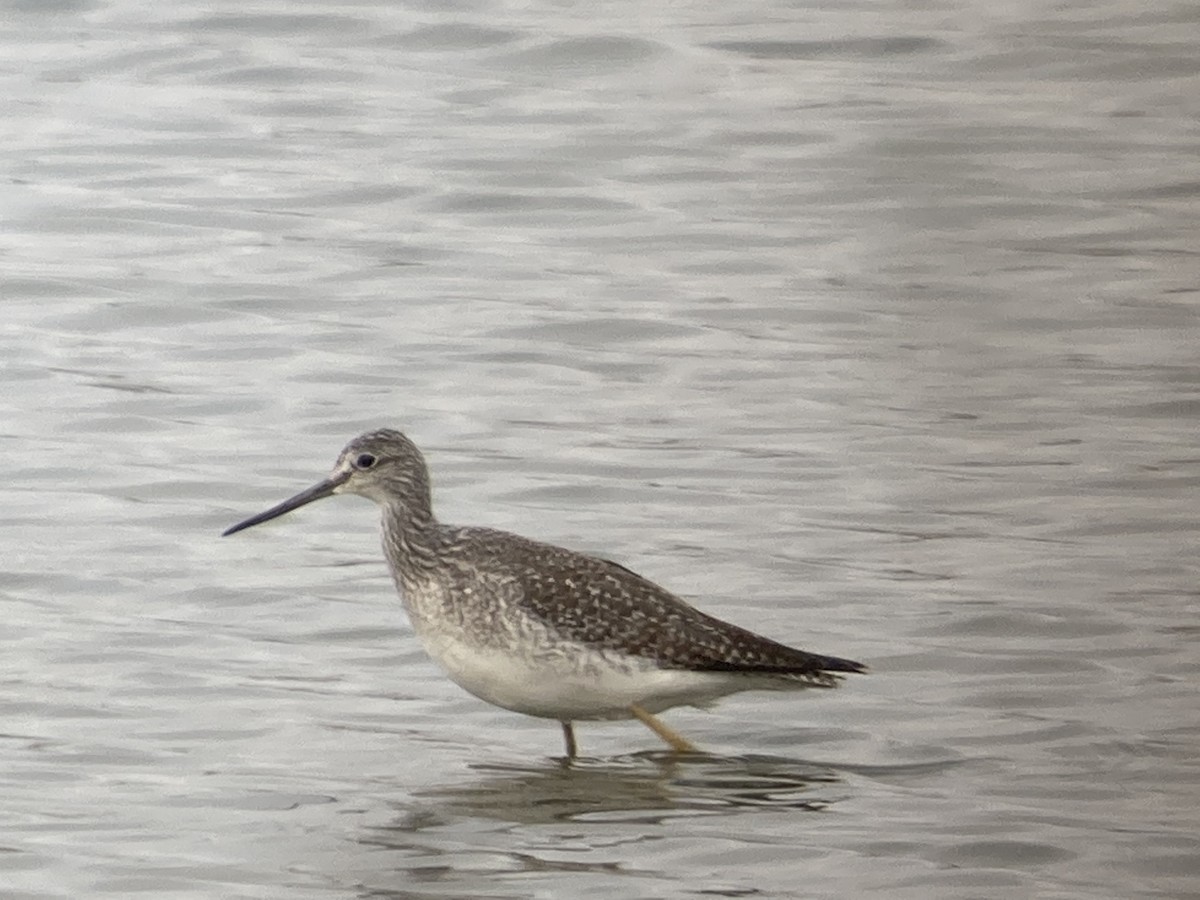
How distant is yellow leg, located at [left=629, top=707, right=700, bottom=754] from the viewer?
801 centimetres

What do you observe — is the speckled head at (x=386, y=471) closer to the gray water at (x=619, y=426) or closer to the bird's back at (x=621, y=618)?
the bird's back at (x=621, y=618)

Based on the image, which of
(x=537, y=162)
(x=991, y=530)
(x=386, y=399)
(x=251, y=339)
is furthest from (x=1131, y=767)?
(x=537, y=162)

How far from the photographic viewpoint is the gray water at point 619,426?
4.54 m

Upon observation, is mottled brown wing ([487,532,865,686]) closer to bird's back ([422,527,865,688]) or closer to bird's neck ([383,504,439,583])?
bird's back ([422,527,865,688])

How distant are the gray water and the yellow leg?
91mm

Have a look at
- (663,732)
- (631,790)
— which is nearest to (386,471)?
(663,732)

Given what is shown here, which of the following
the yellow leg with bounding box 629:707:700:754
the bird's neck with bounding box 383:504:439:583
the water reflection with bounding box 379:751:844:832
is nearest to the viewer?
the water reflection with bounding box 379:751:844:832

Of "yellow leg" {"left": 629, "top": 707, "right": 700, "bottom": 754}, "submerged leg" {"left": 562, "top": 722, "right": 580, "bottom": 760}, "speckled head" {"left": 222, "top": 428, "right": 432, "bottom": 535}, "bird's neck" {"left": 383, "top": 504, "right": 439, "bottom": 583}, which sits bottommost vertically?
"submerged leg" {"left": 562, "top": 722, "right": 580, "bottom": 760}

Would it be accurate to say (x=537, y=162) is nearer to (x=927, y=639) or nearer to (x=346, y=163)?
(x=346, y=163)

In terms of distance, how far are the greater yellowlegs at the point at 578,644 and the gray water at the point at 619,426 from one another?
0.85 ft

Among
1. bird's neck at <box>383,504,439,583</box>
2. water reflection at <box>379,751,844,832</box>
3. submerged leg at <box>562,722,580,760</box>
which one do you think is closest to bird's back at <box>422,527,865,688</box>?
bird's neck at <box>383,504,439,583</box>

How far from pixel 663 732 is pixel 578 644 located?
406mm

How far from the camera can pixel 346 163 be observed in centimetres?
1769

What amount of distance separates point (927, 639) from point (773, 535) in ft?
5.12
